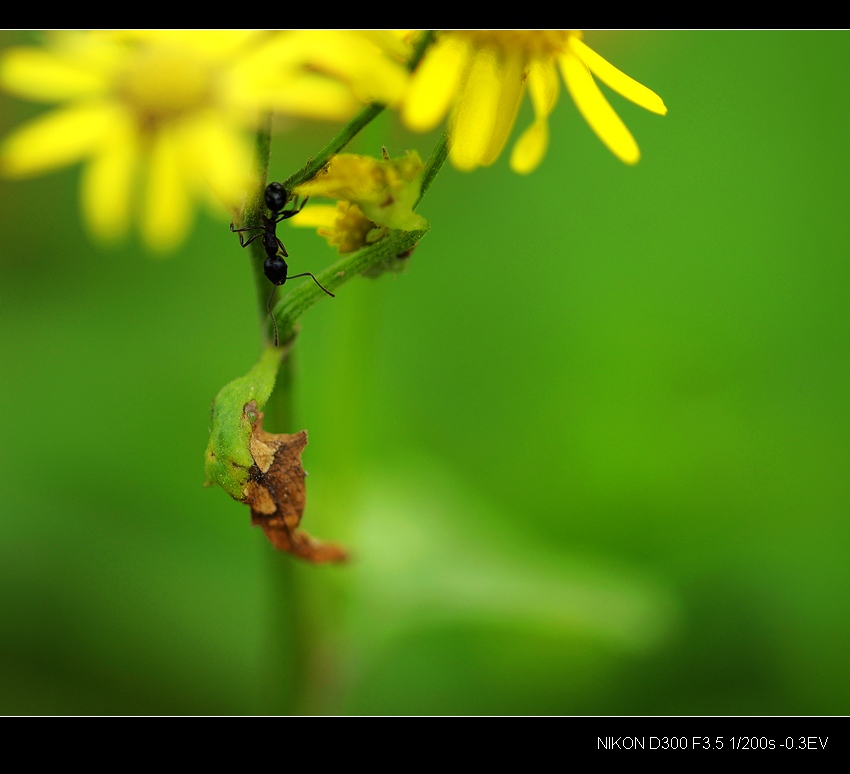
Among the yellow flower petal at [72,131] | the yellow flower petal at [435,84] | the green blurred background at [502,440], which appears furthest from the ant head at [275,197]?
the green blurred background at [502,440]

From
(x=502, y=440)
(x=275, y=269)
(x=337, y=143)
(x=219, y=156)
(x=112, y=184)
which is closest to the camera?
(x=337, y=143)

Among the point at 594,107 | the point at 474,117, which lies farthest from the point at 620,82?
the point at 474,117

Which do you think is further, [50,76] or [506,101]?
[50,76]

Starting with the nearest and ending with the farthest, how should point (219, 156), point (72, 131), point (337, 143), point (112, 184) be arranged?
point (337, 143)
point (219, 156)
point (72, 131)
point (112, 184)

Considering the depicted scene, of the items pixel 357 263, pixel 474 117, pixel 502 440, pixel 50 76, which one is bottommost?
pixel 502 440

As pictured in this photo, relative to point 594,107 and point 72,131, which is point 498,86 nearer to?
point 594,107

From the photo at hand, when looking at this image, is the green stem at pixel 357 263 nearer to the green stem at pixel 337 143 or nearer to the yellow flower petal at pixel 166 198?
the green stem at pixel 337 143
